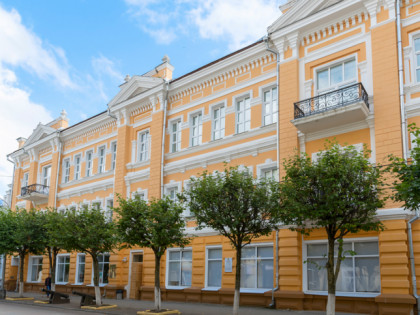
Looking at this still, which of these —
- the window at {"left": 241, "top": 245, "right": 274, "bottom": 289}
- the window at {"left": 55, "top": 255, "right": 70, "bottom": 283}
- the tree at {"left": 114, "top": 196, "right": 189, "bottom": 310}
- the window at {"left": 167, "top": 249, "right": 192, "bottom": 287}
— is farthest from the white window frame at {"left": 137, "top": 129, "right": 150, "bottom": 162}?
the window at {"left": 241, "top": 245, "right": 274, "bottom": 289}

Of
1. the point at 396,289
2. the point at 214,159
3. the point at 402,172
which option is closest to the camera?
the point at 402,172

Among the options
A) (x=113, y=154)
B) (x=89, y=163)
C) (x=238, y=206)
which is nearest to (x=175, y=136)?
(x=113, y=154)

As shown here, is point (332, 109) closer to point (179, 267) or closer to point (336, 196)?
point (336, 196)

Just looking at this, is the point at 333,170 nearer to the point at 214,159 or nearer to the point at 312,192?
the point at 312,192

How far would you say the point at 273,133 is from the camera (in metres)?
20.5

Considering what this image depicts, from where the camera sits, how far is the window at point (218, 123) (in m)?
23.4

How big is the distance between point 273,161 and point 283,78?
3.78 metres

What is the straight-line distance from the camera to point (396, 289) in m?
15.2

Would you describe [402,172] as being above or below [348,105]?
below

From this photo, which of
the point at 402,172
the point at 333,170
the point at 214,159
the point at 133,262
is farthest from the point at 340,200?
the point at 133,262

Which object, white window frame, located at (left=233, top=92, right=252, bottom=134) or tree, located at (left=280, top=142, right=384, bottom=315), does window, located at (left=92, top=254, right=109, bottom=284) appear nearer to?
white window frame, located at (left=233, top=92, right=252, bottom=134)

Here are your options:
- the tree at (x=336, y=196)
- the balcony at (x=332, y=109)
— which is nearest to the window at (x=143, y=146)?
the balcony at (x=332, y=109)

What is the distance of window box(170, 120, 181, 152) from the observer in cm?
2570

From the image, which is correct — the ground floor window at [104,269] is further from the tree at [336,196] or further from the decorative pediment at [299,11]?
the decorative pediment at [299,11]
